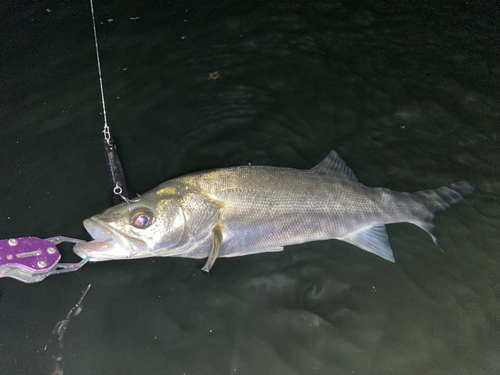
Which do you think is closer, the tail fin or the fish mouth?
the fish mouth

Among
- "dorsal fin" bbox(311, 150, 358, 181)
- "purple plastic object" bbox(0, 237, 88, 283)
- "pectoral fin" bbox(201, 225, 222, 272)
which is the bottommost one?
"pectoral fin" bbox(201, 225, 222, 272)

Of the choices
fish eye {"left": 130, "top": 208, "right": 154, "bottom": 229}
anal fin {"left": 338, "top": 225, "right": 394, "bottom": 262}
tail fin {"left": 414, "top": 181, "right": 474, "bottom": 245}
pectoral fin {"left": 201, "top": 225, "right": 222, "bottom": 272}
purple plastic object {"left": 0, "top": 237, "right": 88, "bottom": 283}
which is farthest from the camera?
tail fin {"left": 414, "top": 181, "right": 474, "bottom": 245}

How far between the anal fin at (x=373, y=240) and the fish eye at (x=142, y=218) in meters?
1.90

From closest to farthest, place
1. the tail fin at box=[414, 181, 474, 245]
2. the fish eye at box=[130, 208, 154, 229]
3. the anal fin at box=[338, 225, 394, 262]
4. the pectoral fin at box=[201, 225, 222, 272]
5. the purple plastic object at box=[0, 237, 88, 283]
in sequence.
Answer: the purple plastic object at box=[0, 237, 88, 283]
the fish eye at box=[130, 208, 154, 229]
the pectoral fin at box=[201, 225, 222, 272]
the anal fin at box=[338, 225, 394, 262]
the tail fin at box=[414, 181, 474, 245]

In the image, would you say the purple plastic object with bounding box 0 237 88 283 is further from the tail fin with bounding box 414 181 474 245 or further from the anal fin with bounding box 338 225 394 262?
the tail fin with bounding box 414 181 474 245

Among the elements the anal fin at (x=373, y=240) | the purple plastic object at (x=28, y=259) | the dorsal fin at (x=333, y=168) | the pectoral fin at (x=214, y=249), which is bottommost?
the anal fin at (x=373, y=240)

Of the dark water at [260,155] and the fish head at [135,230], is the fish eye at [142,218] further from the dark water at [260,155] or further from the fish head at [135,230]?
the dark water at [260,155]

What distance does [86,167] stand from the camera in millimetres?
3697

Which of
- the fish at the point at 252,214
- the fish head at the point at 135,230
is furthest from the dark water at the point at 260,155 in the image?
the fish head at the point at 135,230

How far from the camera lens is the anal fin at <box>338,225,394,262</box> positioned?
→ 3355 mm

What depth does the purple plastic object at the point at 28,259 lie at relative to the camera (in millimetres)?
2598

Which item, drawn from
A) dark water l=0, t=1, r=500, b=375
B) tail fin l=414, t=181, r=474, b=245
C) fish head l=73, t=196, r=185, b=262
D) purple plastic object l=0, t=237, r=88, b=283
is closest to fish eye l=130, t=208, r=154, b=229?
fish head l=73, t=196, r=185, b=262

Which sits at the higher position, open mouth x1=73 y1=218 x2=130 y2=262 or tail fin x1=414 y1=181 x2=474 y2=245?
open mouth x1=73 y1=218 x2=130 y2=262

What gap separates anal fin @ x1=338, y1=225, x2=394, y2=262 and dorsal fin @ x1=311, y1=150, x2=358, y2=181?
1.84ft
